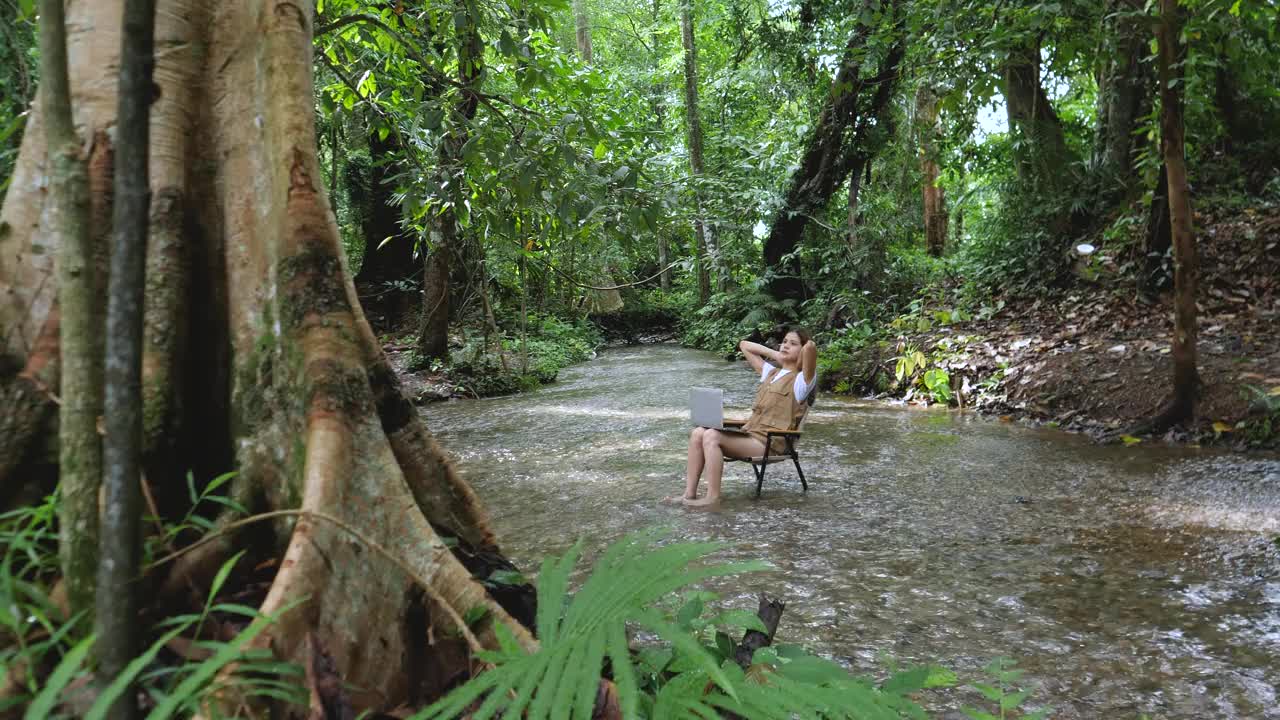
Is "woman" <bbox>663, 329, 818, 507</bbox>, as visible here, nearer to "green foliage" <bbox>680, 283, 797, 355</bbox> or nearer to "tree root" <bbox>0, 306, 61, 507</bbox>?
"tree root" <bbox>0, 306, 61, 507</bbox>

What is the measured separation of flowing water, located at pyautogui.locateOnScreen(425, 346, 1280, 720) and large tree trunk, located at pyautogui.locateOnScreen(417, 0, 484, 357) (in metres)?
2.49

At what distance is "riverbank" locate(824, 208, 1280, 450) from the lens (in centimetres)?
731

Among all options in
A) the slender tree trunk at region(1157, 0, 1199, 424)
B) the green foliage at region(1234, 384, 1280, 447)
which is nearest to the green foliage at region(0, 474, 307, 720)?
the slender tree trunk at region(1157, 0, 1199, 424)

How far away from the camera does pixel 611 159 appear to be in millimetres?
5324

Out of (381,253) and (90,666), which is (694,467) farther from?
(381,253)

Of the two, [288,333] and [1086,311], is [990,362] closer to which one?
[1086,311]

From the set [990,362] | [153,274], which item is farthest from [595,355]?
[153,274]

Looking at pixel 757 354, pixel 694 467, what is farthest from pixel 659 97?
pixel 694 467

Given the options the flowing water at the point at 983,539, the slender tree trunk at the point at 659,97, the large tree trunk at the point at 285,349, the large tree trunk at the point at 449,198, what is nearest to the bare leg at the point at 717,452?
the flowing water at the point at 983,539

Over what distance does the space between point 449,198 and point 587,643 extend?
15.8ft

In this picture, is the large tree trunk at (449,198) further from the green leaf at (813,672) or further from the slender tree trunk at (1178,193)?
the slender tree trunk at (1178,193)

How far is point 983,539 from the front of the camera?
16.1ft

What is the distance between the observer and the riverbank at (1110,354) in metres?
7.31

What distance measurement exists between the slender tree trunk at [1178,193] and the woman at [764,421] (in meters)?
3.43
